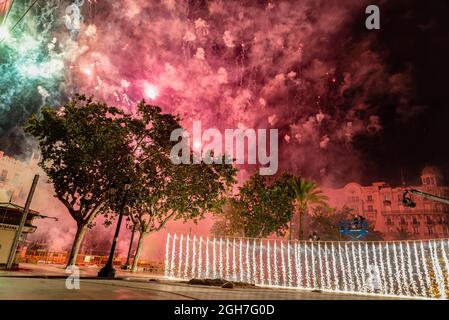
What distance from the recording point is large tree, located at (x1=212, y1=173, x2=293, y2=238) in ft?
148

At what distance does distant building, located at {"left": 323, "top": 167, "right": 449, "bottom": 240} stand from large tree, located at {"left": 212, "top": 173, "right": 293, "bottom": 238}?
43114 mm

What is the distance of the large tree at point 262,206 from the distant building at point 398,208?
4311 cm

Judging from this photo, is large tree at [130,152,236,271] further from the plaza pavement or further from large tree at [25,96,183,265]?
the plaza pavement

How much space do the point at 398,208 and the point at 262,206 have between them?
6428 cm

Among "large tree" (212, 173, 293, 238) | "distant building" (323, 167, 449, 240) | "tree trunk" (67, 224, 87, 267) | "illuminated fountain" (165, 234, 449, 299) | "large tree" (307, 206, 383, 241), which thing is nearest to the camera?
"tree trunk" (67, 224, 87, 267)

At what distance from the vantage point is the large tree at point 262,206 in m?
45.1

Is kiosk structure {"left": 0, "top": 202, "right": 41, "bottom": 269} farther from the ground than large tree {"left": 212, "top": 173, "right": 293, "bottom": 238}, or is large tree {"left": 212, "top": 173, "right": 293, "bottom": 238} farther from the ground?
large tree {"left": 212, "top": 173, "right": 293, "bottom": 238}

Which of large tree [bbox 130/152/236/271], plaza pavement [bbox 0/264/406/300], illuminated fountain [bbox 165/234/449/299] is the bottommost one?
plaza pavement [bbox 0/264/406/300]

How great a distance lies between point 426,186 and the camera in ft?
300

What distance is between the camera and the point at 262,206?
45.9m

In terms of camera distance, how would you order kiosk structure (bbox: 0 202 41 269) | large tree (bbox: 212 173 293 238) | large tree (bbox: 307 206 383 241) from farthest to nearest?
1. large tree (bbox: 307 206 383 241)
2. large tree (bbox: 212 173 293 238)
3. kiosk structure (bbox: 0 202 41 269)

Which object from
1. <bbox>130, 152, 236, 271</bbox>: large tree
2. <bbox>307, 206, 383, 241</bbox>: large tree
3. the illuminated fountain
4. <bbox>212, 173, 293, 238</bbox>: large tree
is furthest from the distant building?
<bbox>130, 152, 236, 271</bbox>: large tree

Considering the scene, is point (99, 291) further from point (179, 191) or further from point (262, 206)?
point (262, 206)

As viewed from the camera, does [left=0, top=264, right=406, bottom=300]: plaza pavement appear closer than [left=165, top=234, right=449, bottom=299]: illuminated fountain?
Yes
